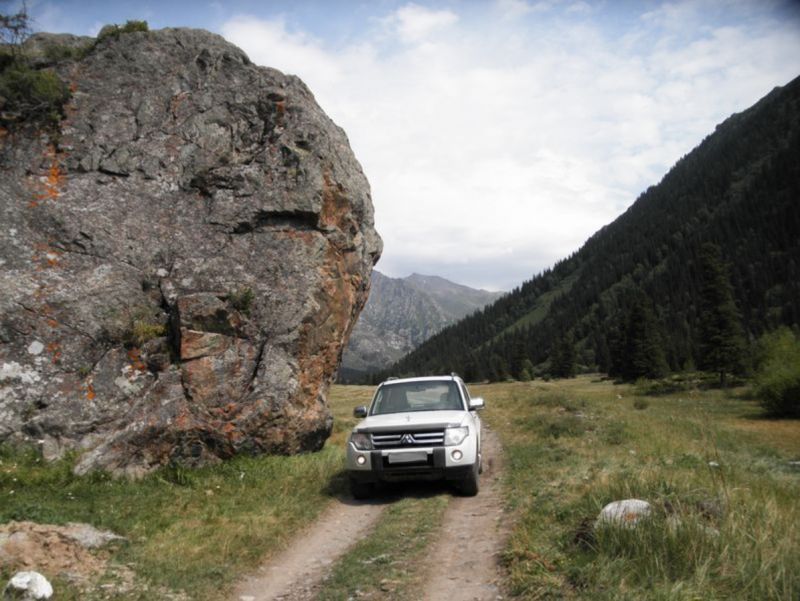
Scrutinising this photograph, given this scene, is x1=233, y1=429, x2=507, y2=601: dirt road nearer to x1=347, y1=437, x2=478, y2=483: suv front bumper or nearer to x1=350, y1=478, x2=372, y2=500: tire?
x1=350, y1=478, x2=372, y2=500: tire

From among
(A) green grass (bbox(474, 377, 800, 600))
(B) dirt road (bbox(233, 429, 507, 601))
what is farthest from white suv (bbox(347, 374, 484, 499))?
(A) green grass (bbox(474, 377, 800, 600))

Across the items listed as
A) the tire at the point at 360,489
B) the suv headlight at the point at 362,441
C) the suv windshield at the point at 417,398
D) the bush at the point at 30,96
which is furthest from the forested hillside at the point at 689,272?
the bush at the point at 30,96

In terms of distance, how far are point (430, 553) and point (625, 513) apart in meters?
2.52

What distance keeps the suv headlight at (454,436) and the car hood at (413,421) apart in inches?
3.6

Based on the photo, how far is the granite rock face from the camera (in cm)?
1086

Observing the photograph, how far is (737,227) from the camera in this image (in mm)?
146000

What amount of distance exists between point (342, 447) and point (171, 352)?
5.09 metres

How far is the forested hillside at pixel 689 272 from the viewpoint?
116 m

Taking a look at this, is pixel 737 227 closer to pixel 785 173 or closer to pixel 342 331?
pixel 785 173

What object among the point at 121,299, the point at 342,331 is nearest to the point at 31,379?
the point at 121,299

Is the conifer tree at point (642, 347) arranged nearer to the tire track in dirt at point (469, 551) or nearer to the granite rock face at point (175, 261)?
the granite rock face at point (175, 261)

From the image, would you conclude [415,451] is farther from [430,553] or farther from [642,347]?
[642,347]

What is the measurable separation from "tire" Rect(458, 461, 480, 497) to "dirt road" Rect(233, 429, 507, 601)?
0.56 feet

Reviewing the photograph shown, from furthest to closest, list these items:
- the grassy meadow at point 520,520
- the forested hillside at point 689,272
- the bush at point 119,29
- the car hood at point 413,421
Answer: the forested hillside at point 689,272, the bush at point 119,29, the car hood at point 413,421, the grassy meadow at point 520,520
